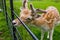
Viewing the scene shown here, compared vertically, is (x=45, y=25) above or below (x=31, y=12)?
below

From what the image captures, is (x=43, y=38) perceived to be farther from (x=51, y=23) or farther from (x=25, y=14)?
(x=25, y=14)

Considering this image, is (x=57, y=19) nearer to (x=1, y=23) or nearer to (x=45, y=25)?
(x=45, y=25)

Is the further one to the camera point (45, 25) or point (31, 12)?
point (45, 25)

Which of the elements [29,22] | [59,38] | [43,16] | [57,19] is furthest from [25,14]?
[59,38]

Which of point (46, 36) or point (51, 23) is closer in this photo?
point (51, 23)

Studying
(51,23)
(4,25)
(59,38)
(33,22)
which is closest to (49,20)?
(51,23)

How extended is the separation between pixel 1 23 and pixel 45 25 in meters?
2.60

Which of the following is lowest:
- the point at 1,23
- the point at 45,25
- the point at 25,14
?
the point at 1,23

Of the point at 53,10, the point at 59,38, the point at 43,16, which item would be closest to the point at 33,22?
the point at 43,16

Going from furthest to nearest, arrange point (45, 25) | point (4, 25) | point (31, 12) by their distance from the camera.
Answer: point (4, 25), point (45, 25), point (31, 12)

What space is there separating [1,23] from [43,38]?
203 centimetres

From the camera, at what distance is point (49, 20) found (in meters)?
4.99

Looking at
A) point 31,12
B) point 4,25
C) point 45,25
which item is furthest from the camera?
point 4,25

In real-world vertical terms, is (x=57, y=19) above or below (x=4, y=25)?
above
